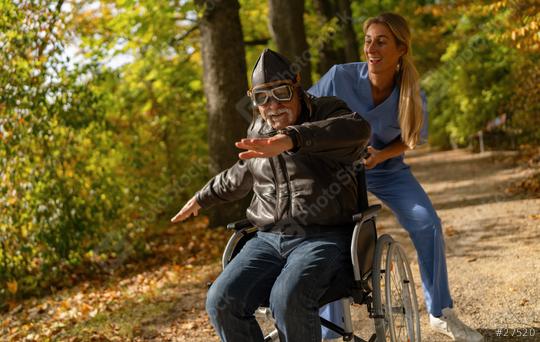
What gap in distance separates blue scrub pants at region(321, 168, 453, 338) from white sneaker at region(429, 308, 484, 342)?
4cm

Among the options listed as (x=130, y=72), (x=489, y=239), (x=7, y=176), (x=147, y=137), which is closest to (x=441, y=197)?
(x=489, y=239)

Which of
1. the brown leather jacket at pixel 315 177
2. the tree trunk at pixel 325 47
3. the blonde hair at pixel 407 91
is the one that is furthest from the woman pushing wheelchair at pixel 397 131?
the tree trunk at pixel 325 47

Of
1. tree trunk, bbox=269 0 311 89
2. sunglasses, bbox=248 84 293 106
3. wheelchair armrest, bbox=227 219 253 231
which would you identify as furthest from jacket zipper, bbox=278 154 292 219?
tree trunk, bbox=269 0 311 89

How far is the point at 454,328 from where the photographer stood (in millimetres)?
4258

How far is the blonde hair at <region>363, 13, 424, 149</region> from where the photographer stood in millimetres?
4156

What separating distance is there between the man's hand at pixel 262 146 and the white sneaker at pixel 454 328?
2025mm

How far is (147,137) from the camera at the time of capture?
10.1 m

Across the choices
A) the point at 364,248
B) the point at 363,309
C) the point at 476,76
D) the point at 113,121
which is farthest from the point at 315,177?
the point at 476,76

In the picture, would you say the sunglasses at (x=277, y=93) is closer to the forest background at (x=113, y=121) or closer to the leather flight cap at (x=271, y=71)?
the leather flight cap at (x=271, y=71)

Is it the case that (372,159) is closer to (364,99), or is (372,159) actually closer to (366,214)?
(364,99)

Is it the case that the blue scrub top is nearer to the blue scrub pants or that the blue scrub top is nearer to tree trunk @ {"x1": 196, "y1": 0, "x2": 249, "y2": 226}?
the blue scrub pants

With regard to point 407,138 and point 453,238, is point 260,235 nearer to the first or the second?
point 407,138

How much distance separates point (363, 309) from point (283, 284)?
2672mm

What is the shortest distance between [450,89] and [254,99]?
17313 millimetres
